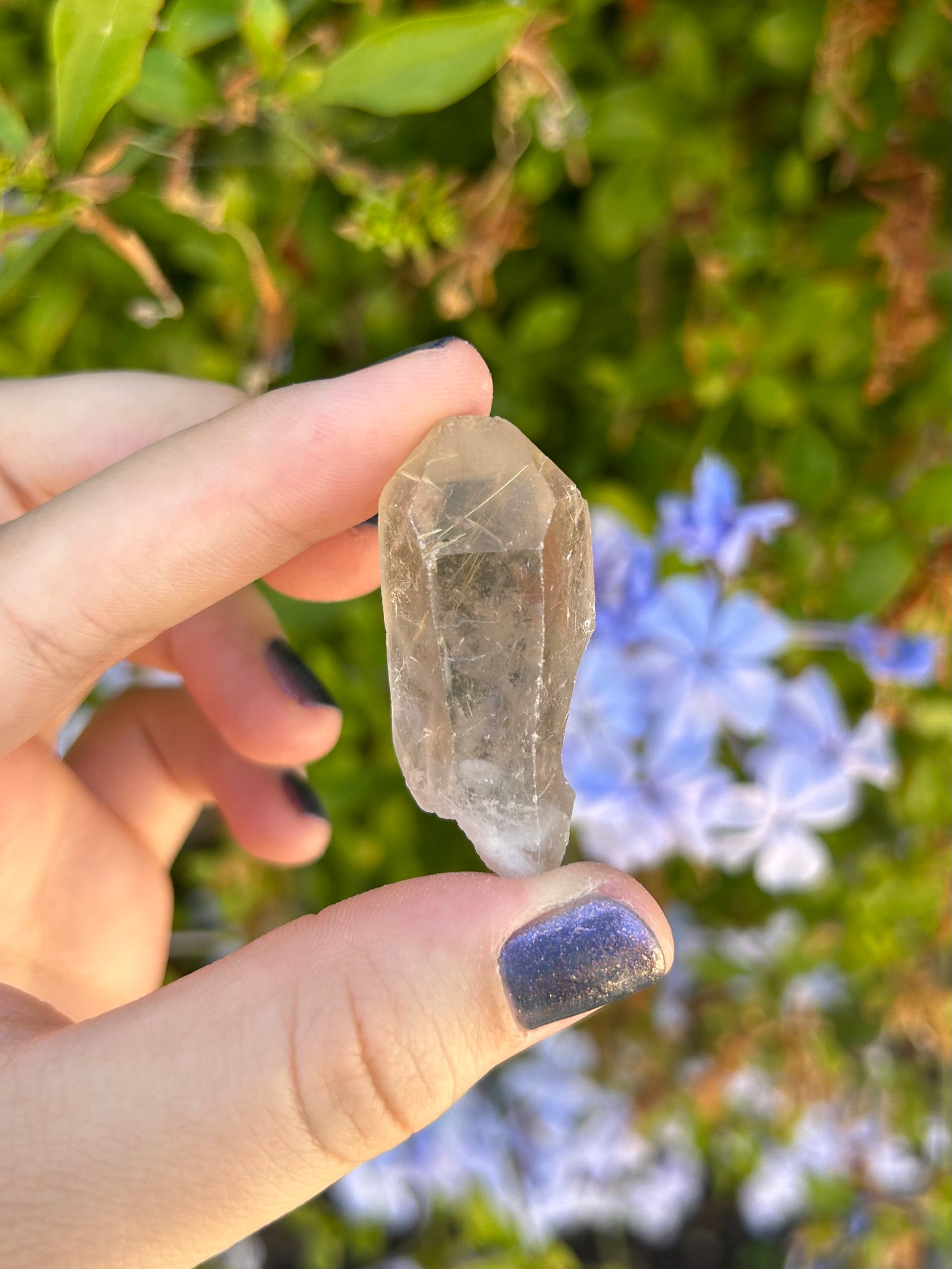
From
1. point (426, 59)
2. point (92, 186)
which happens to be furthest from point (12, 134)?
point (426, 59)

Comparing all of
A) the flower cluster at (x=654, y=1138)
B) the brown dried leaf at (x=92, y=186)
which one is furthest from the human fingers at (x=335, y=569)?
the flower cluster at (x=654, y=1138)

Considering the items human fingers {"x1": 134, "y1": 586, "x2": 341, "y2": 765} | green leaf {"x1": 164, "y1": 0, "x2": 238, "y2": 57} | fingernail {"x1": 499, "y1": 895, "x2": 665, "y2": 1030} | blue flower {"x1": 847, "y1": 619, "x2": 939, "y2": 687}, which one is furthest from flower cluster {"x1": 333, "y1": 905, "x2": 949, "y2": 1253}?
green leaf {"x1": 164, "y1": 0, "x2": 238, "y2": 57}

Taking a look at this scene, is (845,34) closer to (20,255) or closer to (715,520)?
(715,520)

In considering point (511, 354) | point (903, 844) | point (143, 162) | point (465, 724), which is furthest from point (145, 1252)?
point (903, 844)

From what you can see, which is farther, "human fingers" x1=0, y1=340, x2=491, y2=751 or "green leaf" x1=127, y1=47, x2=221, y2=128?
"green leaf" x1=127, y1=47, x2=221, y2=128

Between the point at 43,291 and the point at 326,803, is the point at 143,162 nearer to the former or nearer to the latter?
the point at 43,291

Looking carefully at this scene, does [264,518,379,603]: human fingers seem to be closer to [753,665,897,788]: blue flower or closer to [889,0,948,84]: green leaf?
[753,665,897,788]: blue flower

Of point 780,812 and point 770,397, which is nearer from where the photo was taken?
point 780,812
